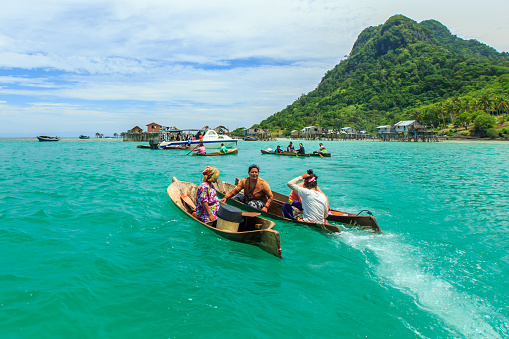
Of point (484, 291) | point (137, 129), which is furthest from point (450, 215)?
point (137, 129)

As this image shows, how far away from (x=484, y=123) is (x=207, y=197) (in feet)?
290

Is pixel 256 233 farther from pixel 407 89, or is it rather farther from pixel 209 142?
pixel 407 89

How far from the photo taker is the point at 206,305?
16.1 ft

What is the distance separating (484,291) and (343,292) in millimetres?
2684

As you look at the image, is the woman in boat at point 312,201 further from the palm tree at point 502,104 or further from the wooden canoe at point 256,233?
the palm tree at point 502,104

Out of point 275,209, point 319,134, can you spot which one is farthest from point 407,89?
point 275,209

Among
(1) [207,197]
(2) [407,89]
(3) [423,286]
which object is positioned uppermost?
(2) [407,89]

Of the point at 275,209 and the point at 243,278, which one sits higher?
the point at 275,209

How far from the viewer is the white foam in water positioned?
15.2 ft

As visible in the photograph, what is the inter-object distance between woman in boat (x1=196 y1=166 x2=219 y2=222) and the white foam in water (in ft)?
11.6

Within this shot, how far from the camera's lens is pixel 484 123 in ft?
242

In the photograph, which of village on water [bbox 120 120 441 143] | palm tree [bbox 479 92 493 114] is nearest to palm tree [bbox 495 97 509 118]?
palm tree [bbox 479 92 493 114]

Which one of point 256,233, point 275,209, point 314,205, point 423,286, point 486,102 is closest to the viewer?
point 423,286

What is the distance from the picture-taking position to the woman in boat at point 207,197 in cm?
793
